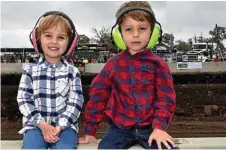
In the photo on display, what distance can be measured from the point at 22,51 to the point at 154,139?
37.3 m

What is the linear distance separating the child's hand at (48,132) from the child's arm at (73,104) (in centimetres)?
8

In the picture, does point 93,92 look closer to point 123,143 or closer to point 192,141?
point 123,143

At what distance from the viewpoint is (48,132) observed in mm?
2979

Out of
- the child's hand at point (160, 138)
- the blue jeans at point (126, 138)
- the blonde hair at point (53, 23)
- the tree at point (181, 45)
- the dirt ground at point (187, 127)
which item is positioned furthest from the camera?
the tree at point (181, 45)

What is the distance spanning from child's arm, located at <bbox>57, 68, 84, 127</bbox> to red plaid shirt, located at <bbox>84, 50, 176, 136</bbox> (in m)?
0.10

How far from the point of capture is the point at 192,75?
845 inches

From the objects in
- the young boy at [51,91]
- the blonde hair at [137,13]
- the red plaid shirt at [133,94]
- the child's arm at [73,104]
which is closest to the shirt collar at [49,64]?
the young boy at [51,91]

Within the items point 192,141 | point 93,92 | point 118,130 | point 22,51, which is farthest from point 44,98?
point 22,51

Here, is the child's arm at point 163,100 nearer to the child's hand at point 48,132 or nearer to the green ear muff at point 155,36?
the green ear muff at point 155,36

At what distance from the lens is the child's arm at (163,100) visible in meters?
2.99

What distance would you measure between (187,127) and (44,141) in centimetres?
799

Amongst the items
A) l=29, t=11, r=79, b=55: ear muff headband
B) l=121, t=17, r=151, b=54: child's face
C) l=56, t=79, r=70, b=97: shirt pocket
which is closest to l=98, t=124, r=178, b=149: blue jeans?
l=56, t=79, r=70, b=97: shirt pocket

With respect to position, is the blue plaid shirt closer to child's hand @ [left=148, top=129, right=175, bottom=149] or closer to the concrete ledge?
the concrete ledge

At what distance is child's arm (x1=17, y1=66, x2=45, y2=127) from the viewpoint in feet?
10.0
